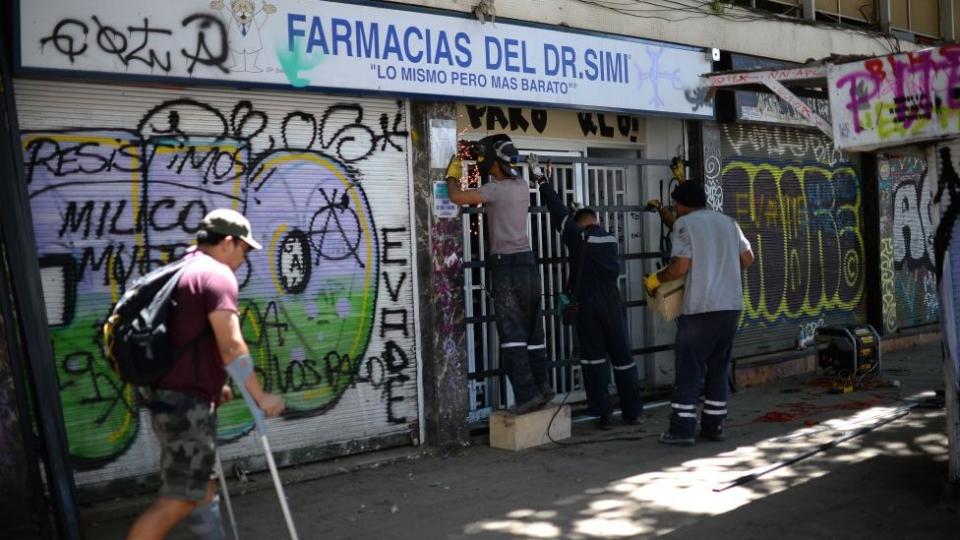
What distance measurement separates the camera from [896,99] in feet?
19.4

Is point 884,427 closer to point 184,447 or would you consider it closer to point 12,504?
point 184,447

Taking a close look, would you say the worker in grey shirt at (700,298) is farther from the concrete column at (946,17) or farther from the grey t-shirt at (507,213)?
the concrete column at (946,17)

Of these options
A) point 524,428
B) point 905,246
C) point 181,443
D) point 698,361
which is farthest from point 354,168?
point 905,246

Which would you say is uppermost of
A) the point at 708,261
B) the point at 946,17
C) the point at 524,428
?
the point at 946,17

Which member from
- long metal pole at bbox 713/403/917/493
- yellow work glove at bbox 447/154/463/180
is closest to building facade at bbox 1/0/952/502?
yellow work glove at bbox 447/154/463/180

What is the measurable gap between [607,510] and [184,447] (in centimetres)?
275

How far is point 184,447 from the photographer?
4.53 meters

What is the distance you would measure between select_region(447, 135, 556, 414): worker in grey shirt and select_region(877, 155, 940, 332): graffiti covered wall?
6.99 m

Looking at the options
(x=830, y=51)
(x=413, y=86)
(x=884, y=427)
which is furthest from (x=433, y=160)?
(x=830, y=51)

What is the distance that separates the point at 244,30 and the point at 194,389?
3.18m

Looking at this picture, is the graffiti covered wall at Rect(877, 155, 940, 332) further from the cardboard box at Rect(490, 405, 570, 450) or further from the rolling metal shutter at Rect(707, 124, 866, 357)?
the cardboard box at Rect(490, 405, 570, 450)

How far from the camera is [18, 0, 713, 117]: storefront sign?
6.19 m

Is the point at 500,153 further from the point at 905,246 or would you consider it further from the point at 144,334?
the point at 905,246

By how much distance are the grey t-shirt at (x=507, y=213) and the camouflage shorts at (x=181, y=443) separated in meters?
3.75
